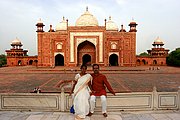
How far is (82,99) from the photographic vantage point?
3.26 meters

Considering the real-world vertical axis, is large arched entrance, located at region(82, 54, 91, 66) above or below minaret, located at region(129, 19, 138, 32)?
below

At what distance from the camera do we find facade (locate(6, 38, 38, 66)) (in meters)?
27.3

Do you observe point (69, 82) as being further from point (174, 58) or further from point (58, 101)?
point (174, 58)

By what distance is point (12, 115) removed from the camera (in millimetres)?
3654

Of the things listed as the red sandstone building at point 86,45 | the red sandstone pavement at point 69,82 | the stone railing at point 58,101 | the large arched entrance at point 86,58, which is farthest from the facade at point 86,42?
the stone railing at point 58,101

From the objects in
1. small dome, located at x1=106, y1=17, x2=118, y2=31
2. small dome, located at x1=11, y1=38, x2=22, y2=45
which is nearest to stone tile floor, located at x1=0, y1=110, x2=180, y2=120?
small dome, located at x1=106, y1=17, x2=118, y2=31

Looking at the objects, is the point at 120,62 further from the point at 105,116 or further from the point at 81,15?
the point at 105,116

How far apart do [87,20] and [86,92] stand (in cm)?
2211

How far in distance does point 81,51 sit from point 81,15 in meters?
5.74

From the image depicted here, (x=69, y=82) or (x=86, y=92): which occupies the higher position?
(x=86, y=92)

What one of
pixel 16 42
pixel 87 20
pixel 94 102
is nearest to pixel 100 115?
pixel 94 102

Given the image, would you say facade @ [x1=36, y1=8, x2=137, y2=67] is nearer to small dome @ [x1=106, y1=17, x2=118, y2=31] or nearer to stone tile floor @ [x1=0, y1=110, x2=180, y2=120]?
small dome @ [x1=106, y1=17, x2=118, y2=31]

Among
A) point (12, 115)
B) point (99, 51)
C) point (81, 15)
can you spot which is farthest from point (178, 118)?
point (81, 15)

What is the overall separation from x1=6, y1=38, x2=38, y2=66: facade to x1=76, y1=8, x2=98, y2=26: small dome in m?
9.56
